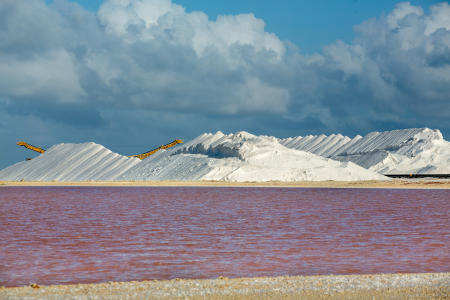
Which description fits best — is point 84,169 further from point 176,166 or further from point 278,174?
point 278,174

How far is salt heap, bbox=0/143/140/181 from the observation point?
244ft

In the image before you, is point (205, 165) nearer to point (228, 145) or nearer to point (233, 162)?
point (233, 162)

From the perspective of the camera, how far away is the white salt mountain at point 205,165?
66000mm

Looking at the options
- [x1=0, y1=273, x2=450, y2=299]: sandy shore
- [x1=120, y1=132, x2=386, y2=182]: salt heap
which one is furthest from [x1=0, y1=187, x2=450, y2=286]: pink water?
→ [x1=120, y1=132, x2=386, y2=182]: salt heap

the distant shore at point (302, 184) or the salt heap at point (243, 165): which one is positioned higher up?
the salt heap at point (243, 165)

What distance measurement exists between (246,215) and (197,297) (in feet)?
51.7

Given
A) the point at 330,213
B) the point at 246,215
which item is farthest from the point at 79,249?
the point at 330,213

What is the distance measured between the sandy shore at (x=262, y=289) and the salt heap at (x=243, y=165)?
54.7m

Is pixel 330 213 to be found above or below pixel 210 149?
below

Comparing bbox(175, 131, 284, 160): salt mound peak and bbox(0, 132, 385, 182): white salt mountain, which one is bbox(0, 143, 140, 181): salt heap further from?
bbox(175, 131, 284, 160): salt mound peak

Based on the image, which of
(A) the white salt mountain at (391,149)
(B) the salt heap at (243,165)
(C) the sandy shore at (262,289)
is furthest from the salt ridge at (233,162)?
(C) the sandy shore at (262,289)

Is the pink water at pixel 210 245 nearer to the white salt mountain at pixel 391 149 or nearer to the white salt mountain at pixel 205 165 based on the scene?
the white salt mountain at pixel 205 165

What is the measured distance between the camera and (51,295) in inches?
330

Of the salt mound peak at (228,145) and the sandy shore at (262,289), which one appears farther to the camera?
the salt mound peak at (228,145)
